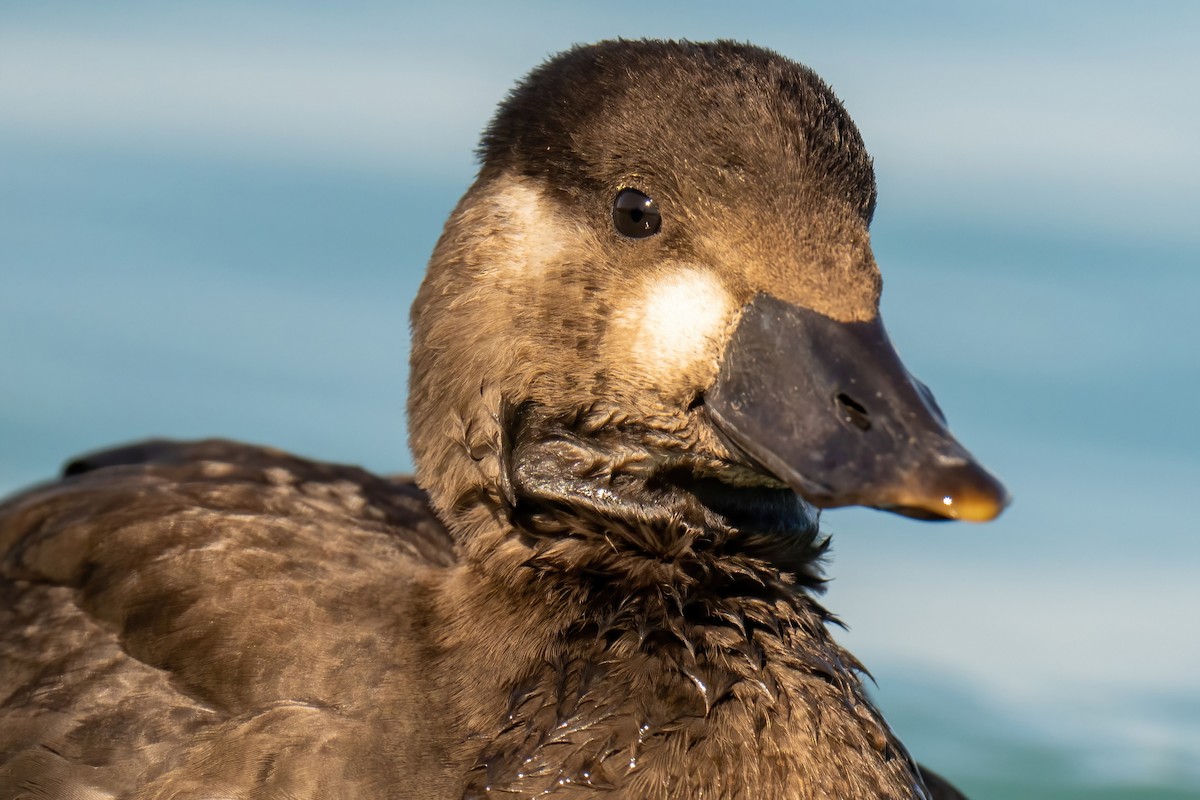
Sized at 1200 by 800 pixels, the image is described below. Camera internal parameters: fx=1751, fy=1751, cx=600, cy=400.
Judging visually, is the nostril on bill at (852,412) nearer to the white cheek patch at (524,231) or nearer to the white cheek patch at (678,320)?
the white cheek patch at (678,320)

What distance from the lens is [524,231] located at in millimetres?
3684

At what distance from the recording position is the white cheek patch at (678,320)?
3.44m

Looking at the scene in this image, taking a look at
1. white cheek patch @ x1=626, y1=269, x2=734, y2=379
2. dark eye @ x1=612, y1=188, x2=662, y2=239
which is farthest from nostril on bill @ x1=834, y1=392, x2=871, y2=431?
dark eye @ x1=612, y1=188, x2=662, y2=239

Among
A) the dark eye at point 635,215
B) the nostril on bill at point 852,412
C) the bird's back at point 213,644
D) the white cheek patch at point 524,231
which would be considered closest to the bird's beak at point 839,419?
the nostril on bill at point 852,412

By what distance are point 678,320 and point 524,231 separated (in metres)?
0.43

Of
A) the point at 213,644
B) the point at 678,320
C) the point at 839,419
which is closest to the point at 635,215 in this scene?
the point at 678,320

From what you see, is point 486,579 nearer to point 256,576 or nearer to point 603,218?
point 256,576

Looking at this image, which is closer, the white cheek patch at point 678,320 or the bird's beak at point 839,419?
the bird's beak at point 839,419

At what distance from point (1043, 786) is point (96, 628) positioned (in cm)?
481

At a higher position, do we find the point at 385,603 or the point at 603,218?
the point at 603,218

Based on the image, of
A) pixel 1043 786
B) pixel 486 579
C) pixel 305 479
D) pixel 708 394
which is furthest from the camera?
pixel 1043 786

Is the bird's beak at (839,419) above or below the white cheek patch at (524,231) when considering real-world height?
below

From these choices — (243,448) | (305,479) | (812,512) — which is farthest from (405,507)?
(812,512)

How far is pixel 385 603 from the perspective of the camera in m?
3.78
